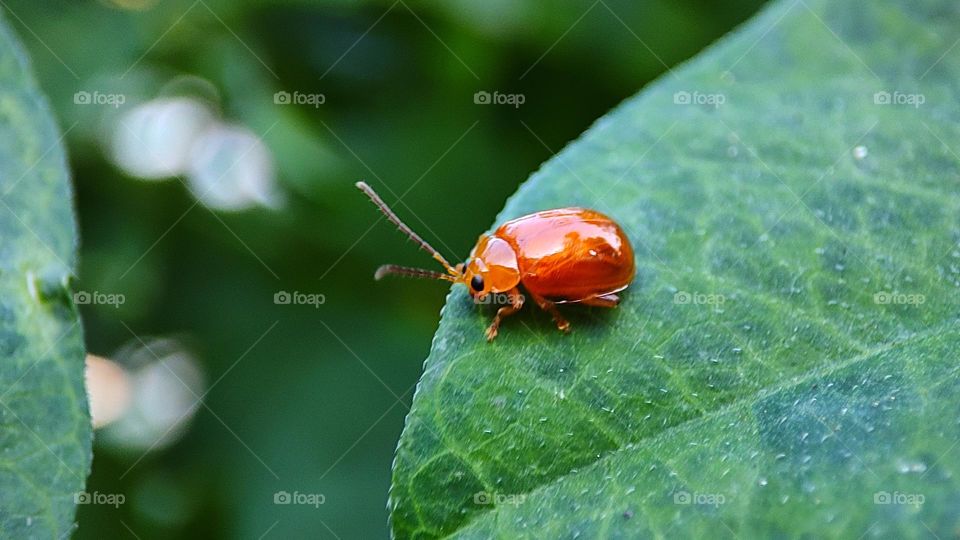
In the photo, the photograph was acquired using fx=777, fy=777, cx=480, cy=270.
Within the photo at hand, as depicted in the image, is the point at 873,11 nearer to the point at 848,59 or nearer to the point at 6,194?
the point at 848,59

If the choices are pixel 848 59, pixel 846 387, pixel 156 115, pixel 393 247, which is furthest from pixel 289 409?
pixel 848 59
